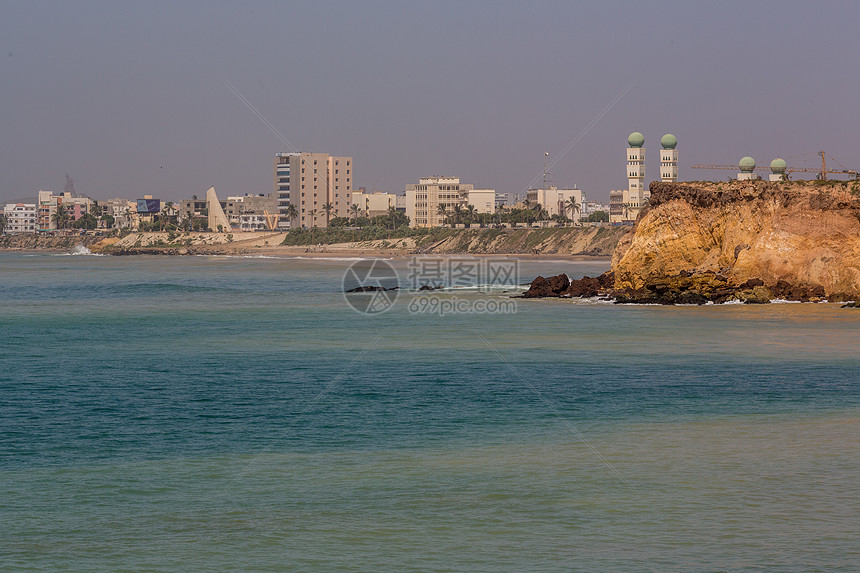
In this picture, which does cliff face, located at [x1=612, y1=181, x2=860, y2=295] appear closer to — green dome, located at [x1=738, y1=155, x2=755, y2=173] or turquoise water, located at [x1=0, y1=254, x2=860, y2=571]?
turquoise water, located at [x1=0, y1=254, x2=860, y2=571]

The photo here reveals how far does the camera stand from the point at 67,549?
13859 mm

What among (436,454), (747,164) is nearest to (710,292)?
(436,454)

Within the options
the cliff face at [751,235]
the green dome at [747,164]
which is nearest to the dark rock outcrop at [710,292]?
the cliff face at [751,235]

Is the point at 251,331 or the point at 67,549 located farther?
the point at 251,331

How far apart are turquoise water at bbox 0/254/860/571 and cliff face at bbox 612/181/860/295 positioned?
711 inches

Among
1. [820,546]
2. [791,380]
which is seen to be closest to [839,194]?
[791,380]

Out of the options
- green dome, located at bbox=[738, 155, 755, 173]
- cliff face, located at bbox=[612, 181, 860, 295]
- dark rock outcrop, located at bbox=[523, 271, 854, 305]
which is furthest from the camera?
green dome, located at bbox=[738, 155, 755, 173]

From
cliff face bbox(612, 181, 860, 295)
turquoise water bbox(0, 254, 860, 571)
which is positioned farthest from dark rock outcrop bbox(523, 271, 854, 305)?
turquoise water bbox(0, 254, 860, 571)

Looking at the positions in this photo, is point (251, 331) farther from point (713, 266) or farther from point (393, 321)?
point (713, 266)

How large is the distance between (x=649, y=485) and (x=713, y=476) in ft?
4.58

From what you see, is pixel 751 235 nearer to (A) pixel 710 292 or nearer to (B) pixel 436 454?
(A) pixel 710 292

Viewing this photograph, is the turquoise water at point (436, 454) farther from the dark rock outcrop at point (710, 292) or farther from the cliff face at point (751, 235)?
the cliff face at point (751, 235)

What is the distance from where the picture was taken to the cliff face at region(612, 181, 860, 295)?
58.5m

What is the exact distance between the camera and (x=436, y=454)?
19.9 meters
